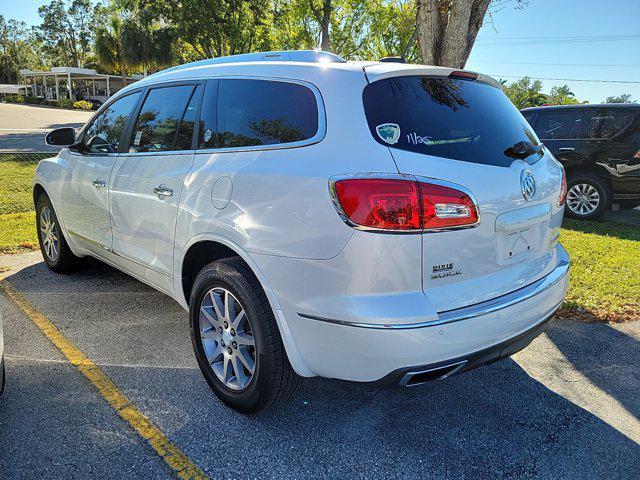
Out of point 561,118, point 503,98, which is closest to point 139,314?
point 503,98

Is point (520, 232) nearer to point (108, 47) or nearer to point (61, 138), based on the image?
point (61, 138)

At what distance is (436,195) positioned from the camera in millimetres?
2107

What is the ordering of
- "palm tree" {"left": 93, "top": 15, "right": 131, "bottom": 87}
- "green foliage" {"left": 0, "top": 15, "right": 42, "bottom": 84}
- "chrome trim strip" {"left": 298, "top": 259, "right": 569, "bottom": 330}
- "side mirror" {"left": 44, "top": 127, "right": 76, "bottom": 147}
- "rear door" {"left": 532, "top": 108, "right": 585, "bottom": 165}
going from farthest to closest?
1. "green foliage" {"left": 0, "top": 15, "right": 42, "bottom": 84}
2. "palm tree" {"left": 93, "top": 15, "right": 131, "bottom": 87}
3. "rear door" {"left": 532, "top": 108, "right": 585, "bottom": 165}
4. "side mirror" {"left": 44, "top": 127, "right": 76, "bottom": 147}
5. "chrome trim strip" {"left": 298, "top": 259, "right": 569, "bottom": 330}

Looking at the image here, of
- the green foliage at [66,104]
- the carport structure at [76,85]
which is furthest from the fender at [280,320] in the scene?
the carport structure at [76,85]

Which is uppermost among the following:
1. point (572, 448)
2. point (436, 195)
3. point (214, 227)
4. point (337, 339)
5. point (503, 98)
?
point (503, 98)

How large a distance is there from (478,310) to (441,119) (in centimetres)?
92

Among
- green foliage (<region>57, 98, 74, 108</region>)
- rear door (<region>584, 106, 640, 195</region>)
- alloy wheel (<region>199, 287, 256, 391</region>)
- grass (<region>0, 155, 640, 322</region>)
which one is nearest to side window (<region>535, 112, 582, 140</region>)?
rear door (<region>584, 106, 640, 195</region>)

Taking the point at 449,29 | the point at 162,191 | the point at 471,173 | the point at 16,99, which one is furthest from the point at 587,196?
the point at 16,99

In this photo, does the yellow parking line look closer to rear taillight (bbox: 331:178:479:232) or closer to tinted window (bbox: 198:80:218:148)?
rear taillight (bbox: 331:178:479:232)

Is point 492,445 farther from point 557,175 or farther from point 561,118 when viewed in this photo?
point 561,118

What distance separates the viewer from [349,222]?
2.10 metres

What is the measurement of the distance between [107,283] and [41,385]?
1887 mm

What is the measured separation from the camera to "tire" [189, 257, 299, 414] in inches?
96.6

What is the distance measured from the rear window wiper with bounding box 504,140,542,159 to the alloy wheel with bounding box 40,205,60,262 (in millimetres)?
4122
